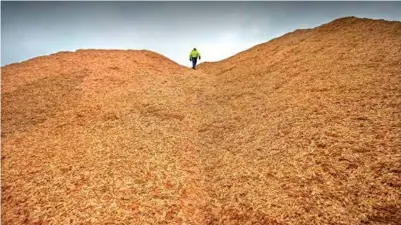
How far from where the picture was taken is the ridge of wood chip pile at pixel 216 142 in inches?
451

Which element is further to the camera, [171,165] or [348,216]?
[171,165]

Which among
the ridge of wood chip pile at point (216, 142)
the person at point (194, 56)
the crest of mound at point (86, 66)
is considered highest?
the person at point (194, 56)

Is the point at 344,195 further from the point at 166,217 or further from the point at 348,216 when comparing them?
the point at 166,217

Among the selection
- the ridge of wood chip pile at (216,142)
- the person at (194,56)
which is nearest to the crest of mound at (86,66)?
the ridge of wood chip pile at (216,142)

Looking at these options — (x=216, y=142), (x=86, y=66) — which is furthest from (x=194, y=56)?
(x=216, y=142)

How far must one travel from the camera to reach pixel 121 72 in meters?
26.6

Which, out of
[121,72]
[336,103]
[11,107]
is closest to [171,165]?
[336,103]

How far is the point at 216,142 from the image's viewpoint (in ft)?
55.1

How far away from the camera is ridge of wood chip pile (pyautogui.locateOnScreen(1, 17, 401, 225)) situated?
11.5m

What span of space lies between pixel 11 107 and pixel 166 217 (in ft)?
45.5

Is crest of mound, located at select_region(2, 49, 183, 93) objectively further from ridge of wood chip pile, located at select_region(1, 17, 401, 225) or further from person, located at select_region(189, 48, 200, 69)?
person, located at select_region(189, 48, 200, 69)

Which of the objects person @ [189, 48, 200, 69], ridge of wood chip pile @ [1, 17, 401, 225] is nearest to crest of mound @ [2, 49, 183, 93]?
ridge of wood chip pile @ [1, 17, 401, 225]

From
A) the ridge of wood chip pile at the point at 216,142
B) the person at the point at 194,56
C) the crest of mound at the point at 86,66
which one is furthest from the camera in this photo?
the person at the point at 194,56

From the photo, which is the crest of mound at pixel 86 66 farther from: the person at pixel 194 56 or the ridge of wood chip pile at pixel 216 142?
the person at pixel 194 56
